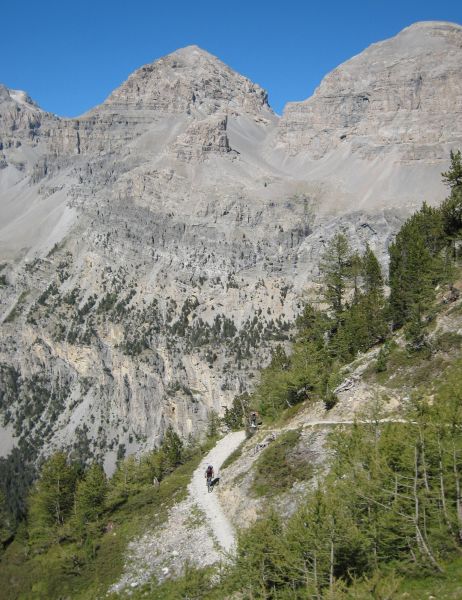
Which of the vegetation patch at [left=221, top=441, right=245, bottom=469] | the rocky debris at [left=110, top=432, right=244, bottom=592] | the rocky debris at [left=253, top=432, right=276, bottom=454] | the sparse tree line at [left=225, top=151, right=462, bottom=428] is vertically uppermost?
the sparse tree line at [left=225, top=151, right=462, bottom=428]

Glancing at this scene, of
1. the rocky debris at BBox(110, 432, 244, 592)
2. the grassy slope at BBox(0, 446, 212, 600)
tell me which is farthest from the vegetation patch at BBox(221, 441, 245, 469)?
the rocky debris at BBox(110, 432, 244, 592)

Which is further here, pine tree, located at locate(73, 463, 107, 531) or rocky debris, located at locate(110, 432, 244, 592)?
pine tree, located at locate(73, 463, 107, 531)

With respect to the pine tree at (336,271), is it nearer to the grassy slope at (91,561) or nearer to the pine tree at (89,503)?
the grassy slope at (91,561)

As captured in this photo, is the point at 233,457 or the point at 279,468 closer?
the point at 279,468

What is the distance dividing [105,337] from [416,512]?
18791 cm

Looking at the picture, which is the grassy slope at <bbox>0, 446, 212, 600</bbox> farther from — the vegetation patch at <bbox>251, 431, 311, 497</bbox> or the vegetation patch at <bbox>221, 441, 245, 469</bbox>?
the vegetation patch at <bbox>251, 431, 311, 497</bbox>

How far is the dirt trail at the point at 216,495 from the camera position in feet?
105

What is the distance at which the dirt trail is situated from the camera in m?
31.9

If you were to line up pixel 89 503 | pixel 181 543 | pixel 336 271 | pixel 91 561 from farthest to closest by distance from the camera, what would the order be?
pixel 336 271
pixel 89 503
pixel 91 561
pixel 181 543

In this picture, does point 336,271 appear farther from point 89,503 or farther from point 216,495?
point 89,503

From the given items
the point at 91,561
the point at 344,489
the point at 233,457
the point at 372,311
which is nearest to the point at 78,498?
the point at 91,561

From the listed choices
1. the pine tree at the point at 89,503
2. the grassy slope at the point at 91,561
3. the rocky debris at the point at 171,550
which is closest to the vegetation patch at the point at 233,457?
the grassy slope at the point at 91,561

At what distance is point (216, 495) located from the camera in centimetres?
3825

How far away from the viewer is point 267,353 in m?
158
